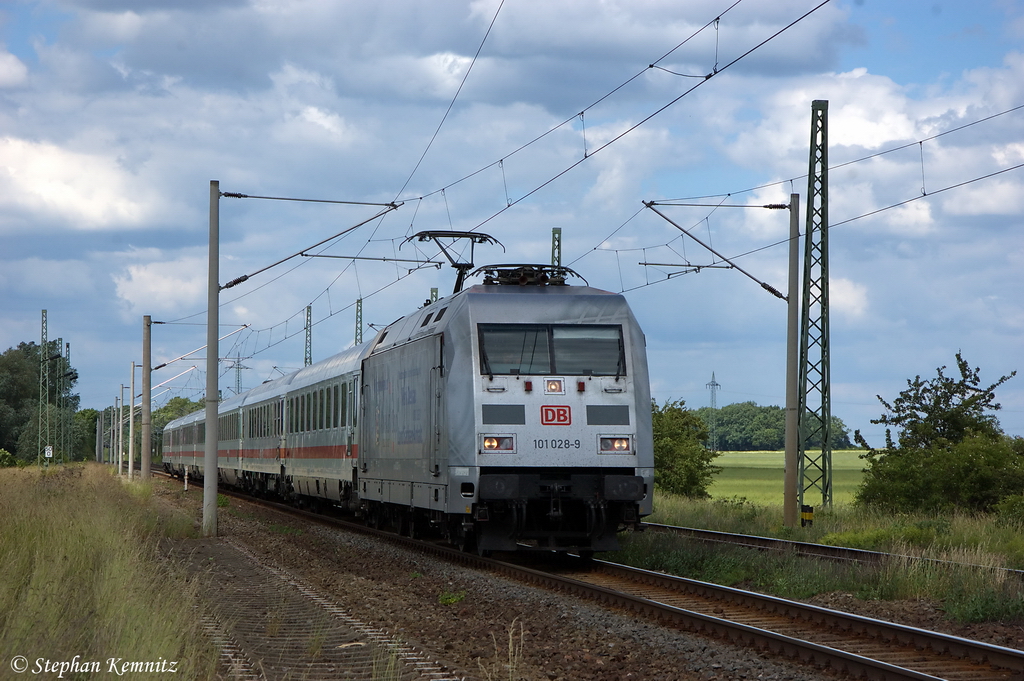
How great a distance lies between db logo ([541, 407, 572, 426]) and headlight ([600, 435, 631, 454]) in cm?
55

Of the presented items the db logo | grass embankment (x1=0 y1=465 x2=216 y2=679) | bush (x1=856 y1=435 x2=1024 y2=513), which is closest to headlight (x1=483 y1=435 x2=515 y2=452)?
the db logo

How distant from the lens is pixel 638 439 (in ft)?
49.6

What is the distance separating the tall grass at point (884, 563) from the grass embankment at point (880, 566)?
0.04 ft

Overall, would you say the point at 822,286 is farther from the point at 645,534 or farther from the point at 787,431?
the point at 645,534

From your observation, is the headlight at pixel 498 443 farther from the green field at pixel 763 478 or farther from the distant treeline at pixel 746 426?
the distant treeline at pixel 746 426

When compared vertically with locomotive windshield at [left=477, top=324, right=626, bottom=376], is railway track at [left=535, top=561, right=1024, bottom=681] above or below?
below

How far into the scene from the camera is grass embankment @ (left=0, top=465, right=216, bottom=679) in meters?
7.19

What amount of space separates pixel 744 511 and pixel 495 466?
A: 12475mm

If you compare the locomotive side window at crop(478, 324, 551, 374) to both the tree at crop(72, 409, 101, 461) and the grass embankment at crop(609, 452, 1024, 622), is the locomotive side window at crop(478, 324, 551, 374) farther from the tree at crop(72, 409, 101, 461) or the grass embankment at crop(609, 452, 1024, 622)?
the tree at crop(72, 409, 101, 461)

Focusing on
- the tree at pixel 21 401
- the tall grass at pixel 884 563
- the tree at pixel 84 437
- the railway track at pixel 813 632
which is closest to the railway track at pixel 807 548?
the tall grass at pixel 884 563

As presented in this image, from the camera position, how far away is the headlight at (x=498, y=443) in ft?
48.4

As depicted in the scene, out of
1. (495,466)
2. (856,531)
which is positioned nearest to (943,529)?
(856,531)
